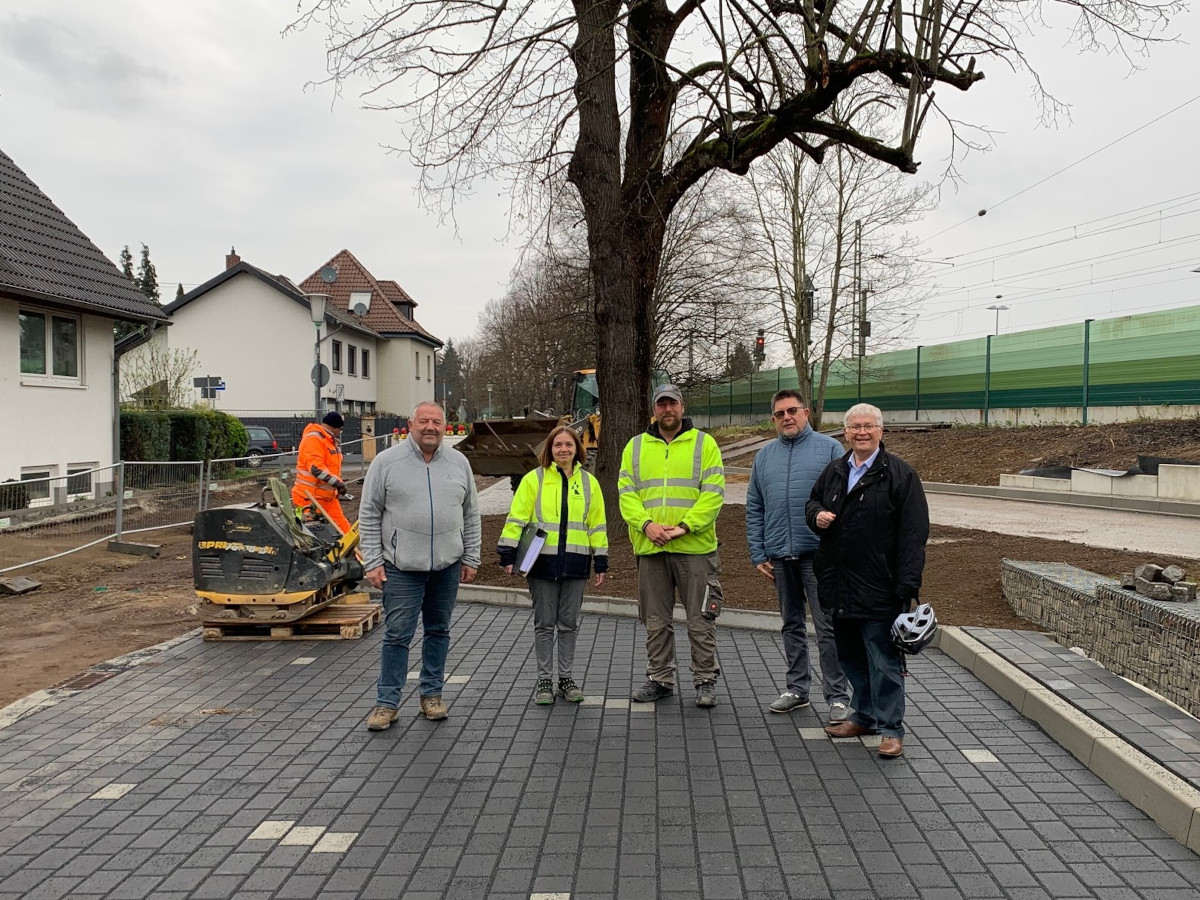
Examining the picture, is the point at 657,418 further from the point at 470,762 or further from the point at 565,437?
the point at 470,762

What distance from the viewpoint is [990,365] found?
28.0m

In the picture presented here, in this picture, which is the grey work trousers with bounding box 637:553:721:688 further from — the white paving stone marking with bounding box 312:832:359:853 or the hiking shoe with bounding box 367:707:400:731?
the white paving stone marking with bounding box 312:832:359:853

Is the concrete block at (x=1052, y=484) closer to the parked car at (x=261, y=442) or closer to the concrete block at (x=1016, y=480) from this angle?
the concrete block at (x=1016, y=480)

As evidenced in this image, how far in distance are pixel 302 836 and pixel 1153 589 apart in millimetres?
5390

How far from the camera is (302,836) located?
399 centimetres

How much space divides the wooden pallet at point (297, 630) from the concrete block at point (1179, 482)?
542 inches

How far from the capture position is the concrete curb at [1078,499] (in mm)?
14961

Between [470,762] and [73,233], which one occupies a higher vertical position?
[73,233]

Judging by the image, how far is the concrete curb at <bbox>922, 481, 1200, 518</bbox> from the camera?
1496 cm

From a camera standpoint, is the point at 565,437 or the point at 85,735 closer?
the point at 85,735

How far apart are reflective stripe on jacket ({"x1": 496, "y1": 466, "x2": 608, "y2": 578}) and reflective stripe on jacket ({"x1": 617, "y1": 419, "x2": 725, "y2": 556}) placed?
0.90 ft

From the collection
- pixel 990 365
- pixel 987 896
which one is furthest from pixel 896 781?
pixel 990 365

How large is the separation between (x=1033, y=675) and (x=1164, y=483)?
11.9 meters

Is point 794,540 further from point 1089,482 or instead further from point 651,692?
point 1089,482
